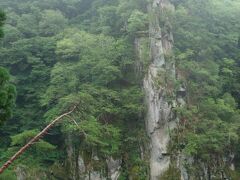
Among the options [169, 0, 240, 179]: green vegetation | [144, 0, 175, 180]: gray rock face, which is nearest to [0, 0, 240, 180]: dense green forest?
[169, 0, 240, 179]: green vegetation

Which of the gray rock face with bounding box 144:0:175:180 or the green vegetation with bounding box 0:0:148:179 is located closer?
the green vegetation with bounding box 0:0:148:179

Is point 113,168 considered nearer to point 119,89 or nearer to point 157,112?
point 157,112

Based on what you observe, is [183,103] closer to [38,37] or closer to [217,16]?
[217,16]

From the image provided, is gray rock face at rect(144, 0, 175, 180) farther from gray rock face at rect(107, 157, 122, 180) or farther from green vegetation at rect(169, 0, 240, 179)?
gray rock face at rect(107, 157, 122, 180)

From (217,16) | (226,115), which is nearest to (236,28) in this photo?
(217,16)

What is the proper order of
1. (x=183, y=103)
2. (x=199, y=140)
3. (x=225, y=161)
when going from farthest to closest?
(x=183, y=103) < (x=225, y=161) < (x=199, y=140)

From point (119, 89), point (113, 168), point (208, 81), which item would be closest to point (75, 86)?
point (119, 89)
